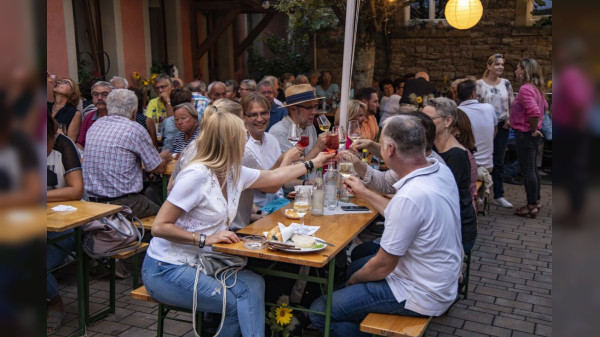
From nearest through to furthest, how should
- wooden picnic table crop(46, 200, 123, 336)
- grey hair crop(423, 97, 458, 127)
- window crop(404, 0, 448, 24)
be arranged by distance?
wooden picnic table crop(46, 200, 123, 336) → grey hair crop(423, 97, 458, 127) → window crop(404, 0, 448, 24)

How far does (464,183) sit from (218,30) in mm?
9622

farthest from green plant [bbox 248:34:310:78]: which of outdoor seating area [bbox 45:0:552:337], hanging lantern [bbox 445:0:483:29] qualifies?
outdoor seating area [bbox 45:0:552:337]

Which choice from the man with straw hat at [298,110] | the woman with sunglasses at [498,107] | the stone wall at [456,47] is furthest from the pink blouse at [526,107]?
A: the stone wall at [456,47]

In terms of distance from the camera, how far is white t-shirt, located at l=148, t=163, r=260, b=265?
2.80 metres

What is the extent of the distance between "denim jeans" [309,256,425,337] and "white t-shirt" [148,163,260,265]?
0.73 metres

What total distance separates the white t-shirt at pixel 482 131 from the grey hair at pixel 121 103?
3.46m

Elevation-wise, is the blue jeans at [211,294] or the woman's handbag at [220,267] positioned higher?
the woman's handbag at [220,267]

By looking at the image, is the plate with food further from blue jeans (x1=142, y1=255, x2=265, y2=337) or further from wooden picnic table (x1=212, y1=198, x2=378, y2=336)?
blue jeans (x1=142, y1=255, x2=265, y2=337)

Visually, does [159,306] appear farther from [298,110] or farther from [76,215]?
[298,110]

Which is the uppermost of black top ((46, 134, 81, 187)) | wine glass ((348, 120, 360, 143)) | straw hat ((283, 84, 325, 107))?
straw hat ((283, 84, 325, 107))

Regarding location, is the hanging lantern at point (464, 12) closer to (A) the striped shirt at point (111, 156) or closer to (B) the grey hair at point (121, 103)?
(B) the grey hair at point (121, 103)

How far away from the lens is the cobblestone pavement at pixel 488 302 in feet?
12.3

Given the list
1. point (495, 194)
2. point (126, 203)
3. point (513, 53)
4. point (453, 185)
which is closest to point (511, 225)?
point (495, 194)

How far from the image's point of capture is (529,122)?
6.56m
